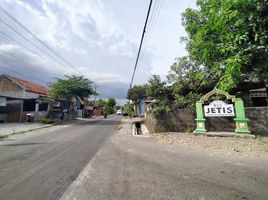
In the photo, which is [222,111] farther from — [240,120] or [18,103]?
[18,103]

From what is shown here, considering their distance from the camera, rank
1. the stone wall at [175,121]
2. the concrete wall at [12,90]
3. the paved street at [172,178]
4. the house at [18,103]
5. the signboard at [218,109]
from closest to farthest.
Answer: the paved street at [172,178], the signboard at [218,109], the stone wall at [175,121], the house at [18,103], the concrete wall at [12,90]

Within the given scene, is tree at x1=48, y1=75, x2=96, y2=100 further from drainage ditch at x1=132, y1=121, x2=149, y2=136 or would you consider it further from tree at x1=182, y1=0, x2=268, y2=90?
tree at x1=182, y1=0, x2=268, y2=90

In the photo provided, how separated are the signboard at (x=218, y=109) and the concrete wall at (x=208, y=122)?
18.6 inches

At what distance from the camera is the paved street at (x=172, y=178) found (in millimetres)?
2924

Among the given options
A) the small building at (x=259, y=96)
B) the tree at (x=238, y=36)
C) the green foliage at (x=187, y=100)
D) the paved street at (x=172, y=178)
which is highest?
the tree at (x=238, y=36)

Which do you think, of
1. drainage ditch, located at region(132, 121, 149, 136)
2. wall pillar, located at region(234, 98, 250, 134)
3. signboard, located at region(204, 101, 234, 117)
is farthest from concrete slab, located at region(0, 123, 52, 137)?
wall pillar, located at region(234, 98, 250, 134)

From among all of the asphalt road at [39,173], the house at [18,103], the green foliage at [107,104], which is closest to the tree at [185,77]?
the asphalt road at [39,173]

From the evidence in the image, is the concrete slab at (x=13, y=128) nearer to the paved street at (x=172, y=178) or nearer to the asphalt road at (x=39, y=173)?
the asphalt road at (x=39, y=173)

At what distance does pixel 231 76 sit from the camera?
6074 mm

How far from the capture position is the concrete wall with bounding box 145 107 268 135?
824cm

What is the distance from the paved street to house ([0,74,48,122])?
1914cm

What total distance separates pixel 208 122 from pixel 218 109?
1.01m

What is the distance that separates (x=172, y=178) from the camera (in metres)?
3.63

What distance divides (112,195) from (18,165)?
11.6ft
